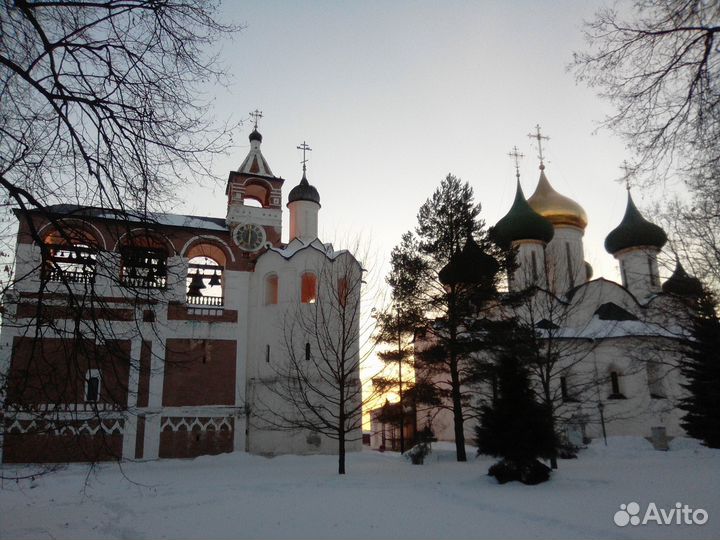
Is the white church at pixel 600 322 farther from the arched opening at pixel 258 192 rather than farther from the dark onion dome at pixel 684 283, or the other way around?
the arched opening at pixel 258 192

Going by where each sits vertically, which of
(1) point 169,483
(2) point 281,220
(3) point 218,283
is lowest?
(1) point 169,483

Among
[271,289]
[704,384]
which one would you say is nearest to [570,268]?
[704,384]

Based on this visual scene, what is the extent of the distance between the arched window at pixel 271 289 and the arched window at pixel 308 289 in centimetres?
116

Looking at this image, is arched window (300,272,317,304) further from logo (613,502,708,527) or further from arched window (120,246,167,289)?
logo (613,502,708,527)

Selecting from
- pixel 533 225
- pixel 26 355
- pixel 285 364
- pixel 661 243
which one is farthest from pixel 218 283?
pixel 661 243

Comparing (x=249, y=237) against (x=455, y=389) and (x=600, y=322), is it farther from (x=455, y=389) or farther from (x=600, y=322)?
(x=600, y=322)

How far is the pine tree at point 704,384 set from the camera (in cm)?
1997

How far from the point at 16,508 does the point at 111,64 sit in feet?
28.1

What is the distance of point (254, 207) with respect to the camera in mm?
23812

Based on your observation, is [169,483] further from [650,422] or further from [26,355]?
[650,422]

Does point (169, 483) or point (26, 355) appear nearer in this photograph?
point (169, 483)

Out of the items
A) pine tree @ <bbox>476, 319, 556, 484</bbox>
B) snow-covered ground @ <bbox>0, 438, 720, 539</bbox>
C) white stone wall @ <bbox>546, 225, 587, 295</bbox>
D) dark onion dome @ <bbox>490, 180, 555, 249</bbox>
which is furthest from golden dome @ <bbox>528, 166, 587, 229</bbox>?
pine tree @ <bbox>476, 319, 556, 484</bbox>

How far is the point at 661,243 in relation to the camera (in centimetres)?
2875

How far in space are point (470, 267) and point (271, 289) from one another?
364 inches
